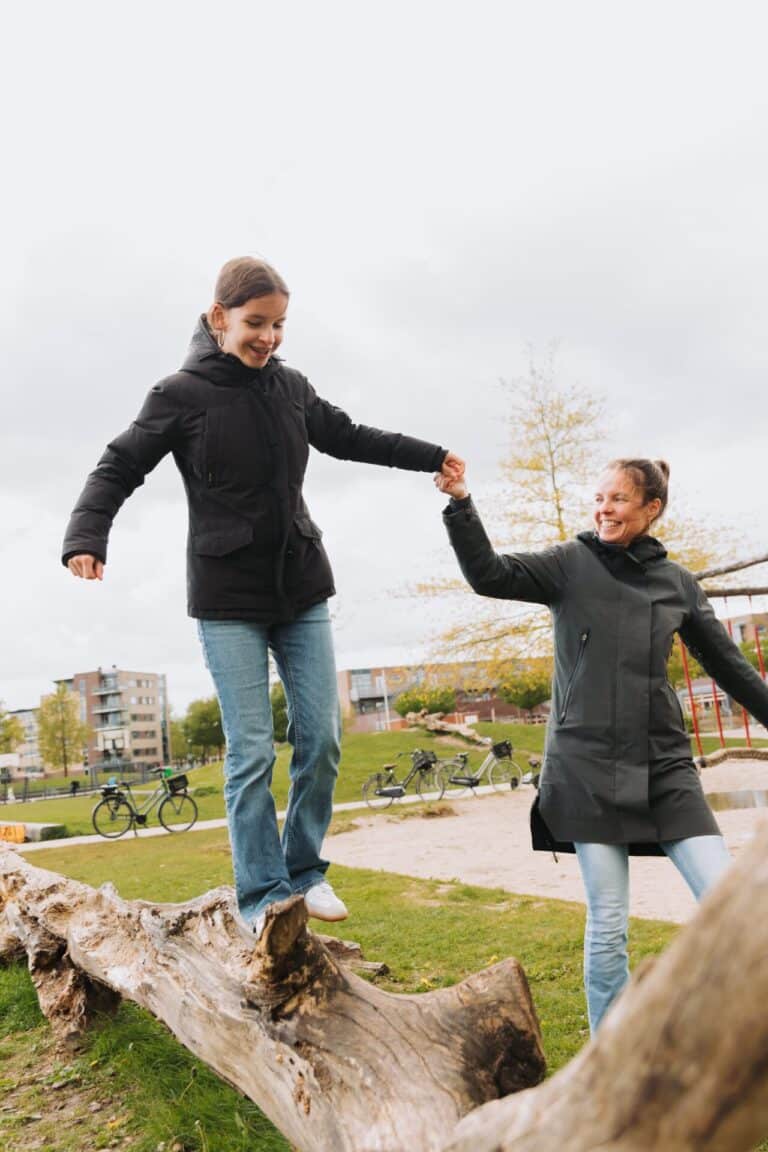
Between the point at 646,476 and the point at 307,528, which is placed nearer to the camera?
the point at 646,476

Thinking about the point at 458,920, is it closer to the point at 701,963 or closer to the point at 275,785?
the point at 701,963

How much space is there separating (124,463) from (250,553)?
59cm

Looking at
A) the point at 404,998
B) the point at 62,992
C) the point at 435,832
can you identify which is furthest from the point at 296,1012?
the point at 435,832

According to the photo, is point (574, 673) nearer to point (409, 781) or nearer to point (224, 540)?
point (224, 540)

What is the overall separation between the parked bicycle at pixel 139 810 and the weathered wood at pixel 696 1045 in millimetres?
16202

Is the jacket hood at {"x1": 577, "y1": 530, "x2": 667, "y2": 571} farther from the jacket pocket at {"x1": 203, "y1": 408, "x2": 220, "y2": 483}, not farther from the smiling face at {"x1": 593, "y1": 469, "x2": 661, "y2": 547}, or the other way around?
the jacket pocket at {"x1": 203, "y1": 408, "x2": 220, "y2": 483}

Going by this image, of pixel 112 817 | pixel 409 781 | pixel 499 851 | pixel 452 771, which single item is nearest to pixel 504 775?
pixel 452 771

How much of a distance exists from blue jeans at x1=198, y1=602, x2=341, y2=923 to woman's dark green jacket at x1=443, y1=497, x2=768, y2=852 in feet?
2.38

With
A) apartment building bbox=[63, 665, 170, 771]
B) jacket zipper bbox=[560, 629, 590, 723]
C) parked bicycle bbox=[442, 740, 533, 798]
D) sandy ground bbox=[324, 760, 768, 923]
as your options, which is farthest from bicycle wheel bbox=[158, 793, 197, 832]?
apartment building bbox=[63, 665, 170, 771]

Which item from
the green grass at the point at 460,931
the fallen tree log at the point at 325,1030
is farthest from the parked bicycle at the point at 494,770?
the fallen tree log at the point at 325,1030

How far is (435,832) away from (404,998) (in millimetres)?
10860

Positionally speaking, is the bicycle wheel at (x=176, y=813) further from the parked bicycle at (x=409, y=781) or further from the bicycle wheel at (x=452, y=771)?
the bicycle wheel at (x=452, y=771)

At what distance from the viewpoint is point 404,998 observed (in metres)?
2.69

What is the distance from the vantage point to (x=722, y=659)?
3260mm
